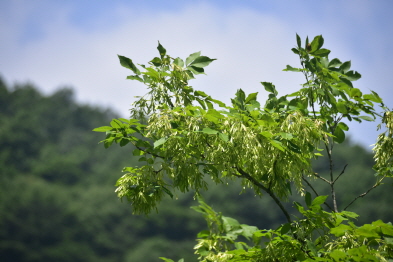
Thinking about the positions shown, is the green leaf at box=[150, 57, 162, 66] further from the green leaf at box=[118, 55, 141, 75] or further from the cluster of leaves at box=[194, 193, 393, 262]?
the cluster of leaves at box=[194, 193, 393, 262]

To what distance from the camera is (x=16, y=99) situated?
54938mm

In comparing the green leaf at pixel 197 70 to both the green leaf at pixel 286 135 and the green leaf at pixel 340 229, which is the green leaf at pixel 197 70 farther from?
the green leaf at pixel 340 229

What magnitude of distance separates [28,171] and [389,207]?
3631 cm

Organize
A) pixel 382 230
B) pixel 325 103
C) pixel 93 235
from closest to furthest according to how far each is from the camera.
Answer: pixel 382 230, pixel 325 103, pixel 93 235

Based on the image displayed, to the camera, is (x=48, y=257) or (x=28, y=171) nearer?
(x=48, y=257)

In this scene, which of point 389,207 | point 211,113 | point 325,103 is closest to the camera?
point 211,113

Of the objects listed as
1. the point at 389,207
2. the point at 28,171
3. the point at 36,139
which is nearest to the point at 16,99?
the point at 36,139

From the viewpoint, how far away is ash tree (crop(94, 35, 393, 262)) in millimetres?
2053

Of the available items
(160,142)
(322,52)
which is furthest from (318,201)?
(322,52)

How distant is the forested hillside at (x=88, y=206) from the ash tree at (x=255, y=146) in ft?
98.5

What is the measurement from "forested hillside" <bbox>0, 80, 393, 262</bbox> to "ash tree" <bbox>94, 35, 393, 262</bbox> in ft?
98.5

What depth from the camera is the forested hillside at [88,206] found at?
37906 millimetres

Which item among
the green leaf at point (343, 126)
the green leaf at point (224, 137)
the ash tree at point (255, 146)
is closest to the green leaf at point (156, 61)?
the ash tree at point (255, 146)

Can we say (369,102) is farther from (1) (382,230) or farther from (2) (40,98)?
(2) (40,98)
